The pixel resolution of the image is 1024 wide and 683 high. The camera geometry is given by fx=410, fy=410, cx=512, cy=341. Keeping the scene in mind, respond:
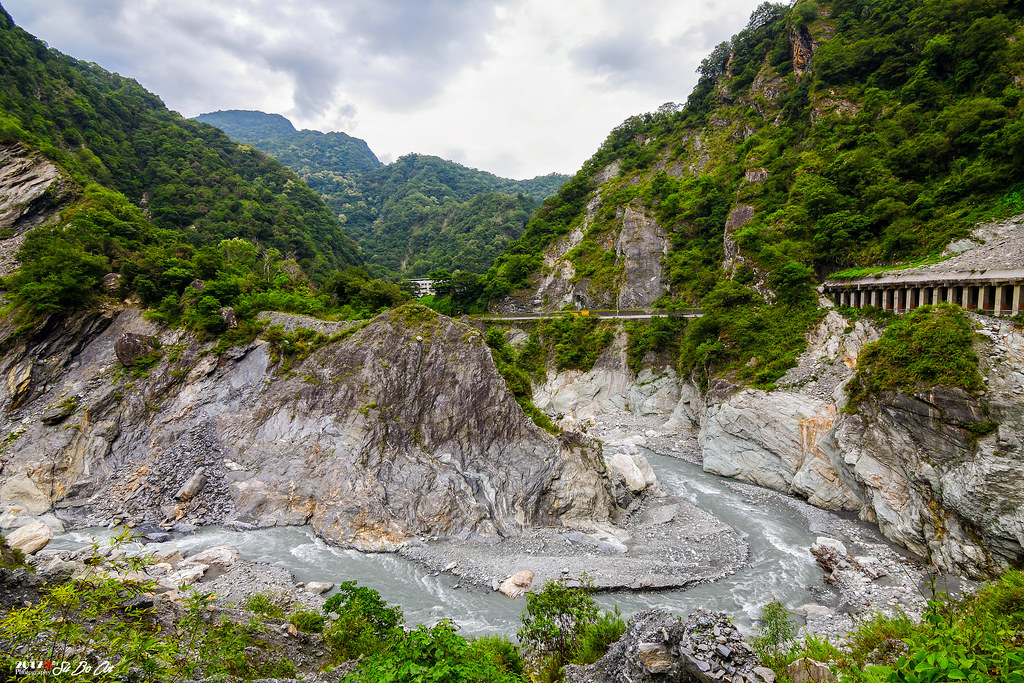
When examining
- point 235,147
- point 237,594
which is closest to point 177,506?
point 237,594

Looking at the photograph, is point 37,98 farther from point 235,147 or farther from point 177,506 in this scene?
point 177,506

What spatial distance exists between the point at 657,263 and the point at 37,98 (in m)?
63.8

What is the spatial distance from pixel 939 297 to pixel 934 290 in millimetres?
432

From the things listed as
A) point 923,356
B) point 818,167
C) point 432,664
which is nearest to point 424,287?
point 818,167

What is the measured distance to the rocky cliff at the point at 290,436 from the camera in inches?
730

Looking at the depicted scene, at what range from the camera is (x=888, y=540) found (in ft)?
54.4

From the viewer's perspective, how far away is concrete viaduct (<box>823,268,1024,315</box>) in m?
17.1

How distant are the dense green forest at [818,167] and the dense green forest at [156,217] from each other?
25822 millimetres

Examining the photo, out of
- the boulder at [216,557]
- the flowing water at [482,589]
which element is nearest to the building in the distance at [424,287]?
the flowing water at [482,589]

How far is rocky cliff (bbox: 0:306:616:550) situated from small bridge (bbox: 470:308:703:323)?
22.9 m

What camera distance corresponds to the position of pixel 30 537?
52.1ft

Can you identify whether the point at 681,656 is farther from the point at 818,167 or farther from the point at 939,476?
the point at 818,167

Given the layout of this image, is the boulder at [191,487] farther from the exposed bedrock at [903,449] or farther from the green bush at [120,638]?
the exposed bedrock at [903,449]

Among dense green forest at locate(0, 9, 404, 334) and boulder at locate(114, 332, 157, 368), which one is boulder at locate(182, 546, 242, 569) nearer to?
boulder at locate(114, 332, 157, 368)
